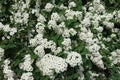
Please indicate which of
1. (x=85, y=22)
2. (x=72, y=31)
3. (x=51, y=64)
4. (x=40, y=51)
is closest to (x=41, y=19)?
(x=72, y=31)

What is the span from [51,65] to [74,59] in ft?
1.08

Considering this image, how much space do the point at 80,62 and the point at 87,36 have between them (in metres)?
0.79

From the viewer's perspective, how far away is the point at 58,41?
16.4 ft

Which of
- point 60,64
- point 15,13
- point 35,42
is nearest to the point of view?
point 60,64

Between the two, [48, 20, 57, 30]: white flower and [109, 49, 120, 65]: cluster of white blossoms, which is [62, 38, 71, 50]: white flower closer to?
[48, 20, 57, 30]: white flower

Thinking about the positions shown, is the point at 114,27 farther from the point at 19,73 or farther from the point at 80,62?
the point at 19,73

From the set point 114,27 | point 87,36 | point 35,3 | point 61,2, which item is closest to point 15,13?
point 35,3

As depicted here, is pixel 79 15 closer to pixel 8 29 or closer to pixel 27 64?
pixel 8 29

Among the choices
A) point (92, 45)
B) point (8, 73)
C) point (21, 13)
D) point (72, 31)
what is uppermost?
point (21, 13)

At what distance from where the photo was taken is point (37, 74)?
15.6 feet

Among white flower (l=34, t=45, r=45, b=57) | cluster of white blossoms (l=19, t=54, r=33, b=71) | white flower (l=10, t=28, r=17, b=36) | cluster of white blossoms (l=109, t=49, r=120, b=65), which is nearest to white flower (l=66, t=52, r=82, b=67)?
white flower (l=34, t=45, r=45, b=57)

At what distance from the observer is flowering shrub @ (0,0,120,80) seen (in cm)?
474

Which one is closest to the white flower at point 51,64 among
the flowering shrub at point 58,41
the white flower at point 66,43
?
the flowering shrub at point 58,41

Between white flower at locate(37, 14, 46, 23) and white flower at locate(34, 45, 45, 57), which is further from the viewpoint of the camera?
white flower at locate(37, 14, 46, 23)
